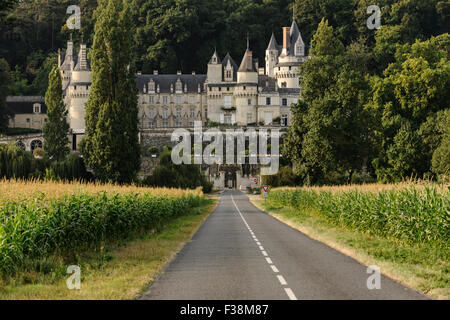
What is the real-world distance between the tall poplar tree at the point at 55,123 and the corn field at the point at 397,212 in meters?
55.8

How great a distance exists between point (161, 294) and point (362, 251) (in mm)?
8003

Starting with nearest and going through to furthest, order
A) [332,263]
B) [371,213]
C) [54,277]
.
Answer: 1. [54,277]
2. [332,263]
3. [371,213]

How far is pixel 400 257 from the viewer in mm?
14914

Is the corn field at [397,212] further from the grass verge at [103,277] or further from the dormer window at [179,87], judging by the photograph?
the dormer window at [179,87]

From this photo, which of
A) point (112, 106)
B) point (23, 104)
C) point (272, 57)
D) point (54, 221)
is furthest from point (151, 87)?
point (54, 221)

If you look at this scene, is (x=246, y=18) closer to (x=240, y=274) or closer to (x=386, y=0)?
(x=386, y=0)

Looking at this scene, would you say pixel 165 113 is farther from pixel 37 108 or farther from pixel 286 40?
pixel 286 40

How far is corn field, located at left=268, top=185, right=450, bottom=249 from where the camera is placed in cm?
1530

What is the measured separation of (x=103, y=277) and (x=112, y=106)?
29246 millimetres

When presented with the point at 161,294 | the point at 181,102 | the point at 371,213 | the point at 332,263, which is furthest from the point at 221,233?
the point at 181,102

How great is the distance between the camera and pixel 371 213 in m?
20.3

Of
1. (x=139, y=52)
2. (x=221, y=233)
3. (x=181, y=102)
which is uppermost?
(x=139, y=52)

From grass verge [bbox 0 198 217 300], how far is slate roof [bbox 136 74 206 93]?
110841 millimetres

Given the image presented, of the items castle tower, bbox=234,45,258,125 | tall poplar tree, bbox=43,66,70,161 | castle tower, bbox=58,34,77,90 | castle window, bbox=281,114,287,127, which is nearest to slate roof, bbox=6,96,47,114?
castle tower, bbox=58,34,77,90
